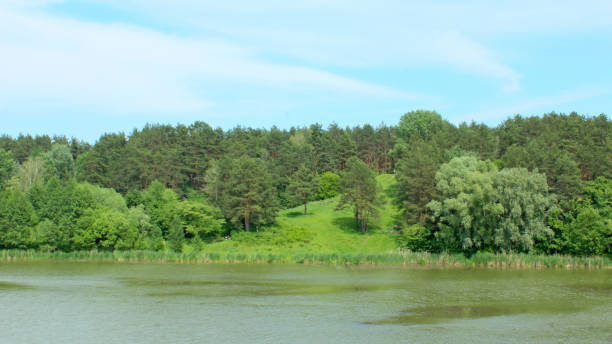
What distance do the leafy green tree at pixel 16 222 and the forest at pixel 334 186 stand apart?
198 mm

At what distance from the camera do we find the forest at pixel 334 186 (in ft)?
238

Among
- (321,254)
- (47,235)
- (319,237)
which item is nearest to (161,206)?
(47,235)

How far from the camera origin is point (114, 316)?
1462 inches

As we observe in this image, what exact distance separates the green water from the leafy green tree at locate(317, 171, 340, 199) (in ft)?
211

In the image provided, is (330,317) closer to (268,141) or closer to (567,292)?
(567,292)

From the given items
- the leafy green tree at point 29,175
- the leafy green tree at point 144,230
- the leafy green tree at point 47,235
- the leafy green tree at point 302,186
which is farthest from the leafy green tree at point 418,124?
the leafy green tree at point 47,235

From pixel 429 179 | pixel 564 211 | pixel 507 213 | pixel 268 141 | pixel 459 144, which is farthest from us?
pixel 268 141

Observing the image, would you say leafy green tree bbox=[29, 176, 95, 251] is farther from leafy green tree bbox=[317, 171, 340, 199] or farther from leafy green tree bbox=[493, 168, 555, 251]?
leafy green tree bbox=[493, 168, 555, 251]

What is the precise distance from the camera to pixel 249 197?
99.6 m

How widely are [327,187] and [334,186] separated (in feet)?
5.59

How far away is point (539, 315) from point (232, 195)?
7006 centimetres

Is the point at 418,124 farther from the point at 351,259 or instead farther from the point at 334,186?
the point at 351,259

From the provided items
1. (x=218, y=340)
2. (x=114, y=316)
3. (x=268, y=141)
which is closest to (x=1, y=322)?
(x=114, y=316)

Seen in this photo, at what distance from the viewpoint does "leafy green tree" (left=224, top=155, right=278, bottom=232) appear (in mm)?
99312
